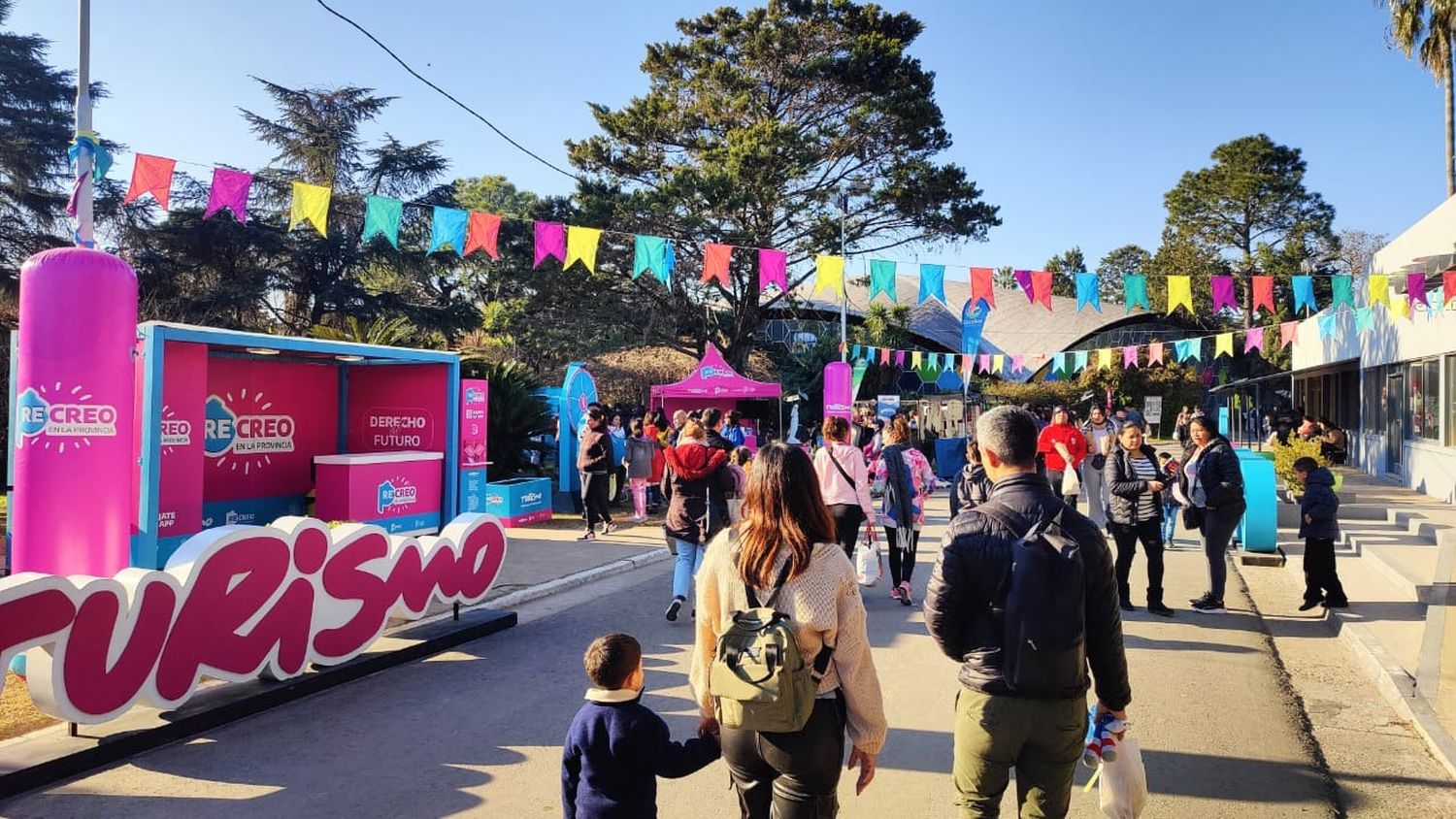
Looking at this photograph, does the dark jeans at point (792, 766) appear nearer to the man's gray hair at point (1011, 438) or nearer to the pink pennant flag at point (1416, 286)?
the man's gray hair at point (1011, 438)

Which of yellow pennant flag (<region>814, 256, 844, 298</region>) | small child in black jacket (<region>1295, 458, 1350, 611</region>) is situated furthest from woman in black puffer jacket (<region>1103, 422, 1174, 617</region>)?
yellow pennant flag (<region>814, 256, 844, 298</region>)

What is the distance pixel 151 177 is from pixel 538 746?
25.7ft

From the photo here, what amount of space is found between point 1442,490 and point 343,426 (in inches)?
642

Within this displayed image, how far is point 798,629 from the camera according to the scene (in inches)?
100

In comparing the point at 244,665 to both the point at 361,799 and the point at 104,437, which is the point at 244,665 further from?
the point at 104,437

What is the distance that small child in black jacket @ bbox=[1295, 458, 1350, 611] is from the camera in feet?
23.4

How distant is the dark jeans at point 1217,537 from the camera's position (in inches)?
284

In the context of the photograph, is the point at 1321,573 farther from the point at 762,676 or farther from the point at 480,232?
the point at 480,232

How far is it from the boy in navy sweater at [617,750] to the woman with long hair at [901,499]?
206 inches

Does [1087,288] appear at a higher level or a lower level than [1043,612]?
higher

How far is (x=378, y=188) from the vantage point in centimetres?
3005

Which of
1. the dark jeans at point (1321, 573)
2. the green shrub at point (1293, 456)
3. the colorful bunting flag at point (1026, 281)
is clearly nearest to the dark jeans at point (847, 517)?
the dark jeans at point (1321, 573)

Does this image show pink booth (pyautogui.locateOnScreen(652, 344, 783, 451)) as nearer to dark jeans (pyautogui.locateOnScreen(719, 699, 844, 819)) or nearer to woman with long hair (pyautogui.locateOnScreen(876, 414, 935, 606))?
woman with long hair (pyautogui.locateOnScreen(876, 414, 935, 606))

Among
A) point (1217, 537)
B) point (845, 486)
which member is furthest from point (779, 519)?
point (1217, 537)
